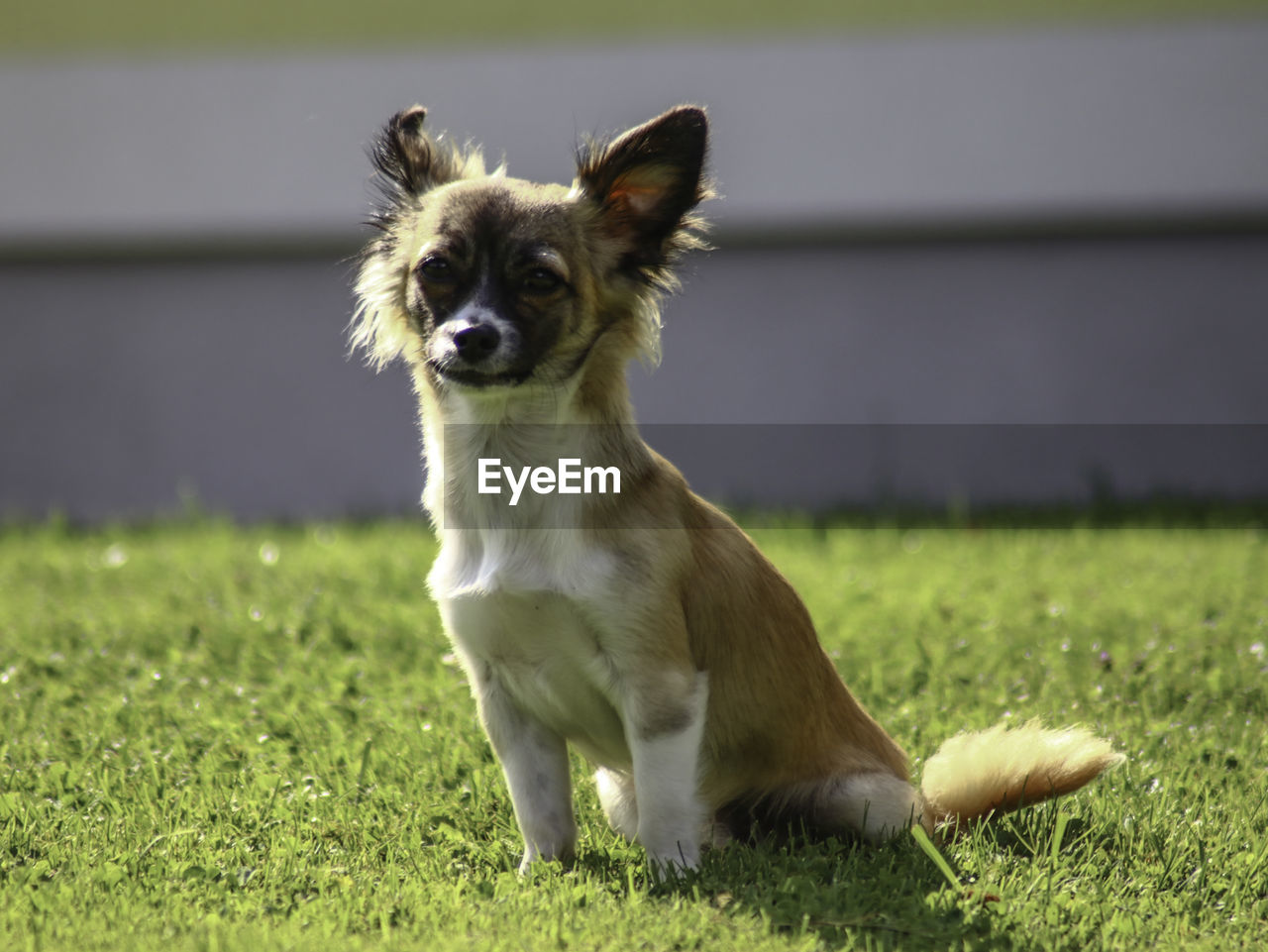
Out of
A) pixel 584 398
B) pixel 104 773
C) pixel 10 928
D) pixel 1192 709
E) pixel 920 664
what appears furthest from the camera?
pixel 920 664

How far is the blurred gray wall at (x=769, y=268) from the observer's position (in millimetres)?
8398

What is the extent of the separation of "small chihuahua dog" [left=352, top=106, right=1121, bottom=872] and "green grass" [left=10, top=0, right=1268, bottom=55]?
18.1 ft

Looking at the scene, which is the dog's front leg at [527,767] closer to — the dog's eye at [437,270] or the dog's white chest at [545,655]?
the dog's white chest at [545,655]

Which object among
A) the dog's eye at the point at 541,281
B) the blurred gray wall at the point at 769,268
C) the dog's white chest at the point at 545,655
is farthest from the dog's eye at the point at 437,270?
the blurred gray wall at the point at 769,268

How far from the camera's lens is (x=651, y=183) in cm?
322

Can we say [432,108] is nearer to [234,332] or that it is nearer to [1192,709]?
[234,332]

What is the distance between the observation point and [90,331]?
9.03 meters

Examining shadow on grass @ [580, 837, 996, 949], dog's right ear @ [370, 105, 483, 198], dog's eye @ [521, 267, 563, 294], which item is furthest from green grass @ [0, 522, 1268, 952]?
dog's right ear @ [370, 105, 483, 198]

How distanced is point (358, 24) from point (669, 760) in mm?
6935

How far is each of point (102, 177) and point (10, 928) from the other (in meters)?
7.04

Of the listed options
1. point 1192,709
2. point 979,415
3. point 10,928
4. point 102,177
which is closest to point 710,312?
point 979,415

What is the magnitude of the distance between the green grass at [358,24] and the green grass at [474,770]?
374 centimetres

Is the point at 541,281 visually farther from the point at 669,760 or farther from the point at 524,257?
the point at 669,760

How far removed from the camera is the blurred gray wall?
8.40m
